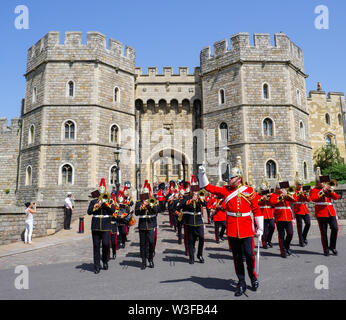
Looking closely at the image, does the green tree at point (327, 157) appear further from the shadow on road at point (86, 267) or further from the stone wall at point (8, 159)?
the stone wall at point (8, 159)

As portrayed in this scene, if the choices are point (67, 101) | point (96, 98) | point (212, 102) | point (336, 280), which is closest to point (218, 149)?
point (212, 102)

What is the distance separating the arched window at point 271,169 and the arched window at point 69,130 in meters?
13.7

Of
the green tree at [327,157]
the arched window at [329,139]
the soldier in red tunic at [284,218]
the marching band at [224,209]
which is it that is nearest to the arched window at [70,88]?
the marching band at [224,209]

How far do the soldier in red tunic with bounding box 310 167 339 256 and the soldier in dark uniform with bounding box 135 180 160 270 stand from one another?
3956 millimetres

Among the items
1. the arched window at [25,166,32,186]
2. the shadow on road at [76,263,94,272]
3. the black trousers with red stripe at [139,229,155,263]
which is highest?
the arched window at [25,166,32,186]

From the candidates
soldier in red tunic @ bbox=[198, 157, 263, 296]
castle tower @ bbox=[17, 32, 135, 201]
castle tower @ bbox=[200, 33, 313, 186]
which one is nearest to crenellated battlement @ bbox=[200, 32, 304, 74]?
castle tower @ bbox=[200, 33, 313, 186]

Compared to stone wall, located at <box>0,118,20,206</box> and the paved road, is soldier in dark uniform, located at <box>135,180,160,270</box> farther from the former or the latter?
stone wall, located at <box>0,118,20,206</box>

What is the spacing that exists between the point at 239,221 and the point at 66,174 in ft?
53.6

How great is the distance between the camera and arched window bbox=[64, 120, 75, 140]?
61.4 ft

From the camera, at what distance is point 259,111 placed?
19.1m

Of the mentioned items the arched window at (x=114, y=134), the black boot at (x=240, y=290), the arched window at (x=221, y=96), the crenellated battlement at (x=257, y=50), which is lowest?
the black boot at (x=240, y=290)

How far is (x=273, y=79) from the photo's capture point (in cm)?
1939

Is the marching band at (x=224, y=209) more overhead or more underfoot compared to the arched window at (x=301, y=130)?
more underfoot

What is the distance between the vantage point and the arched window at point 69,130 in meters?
18.7
